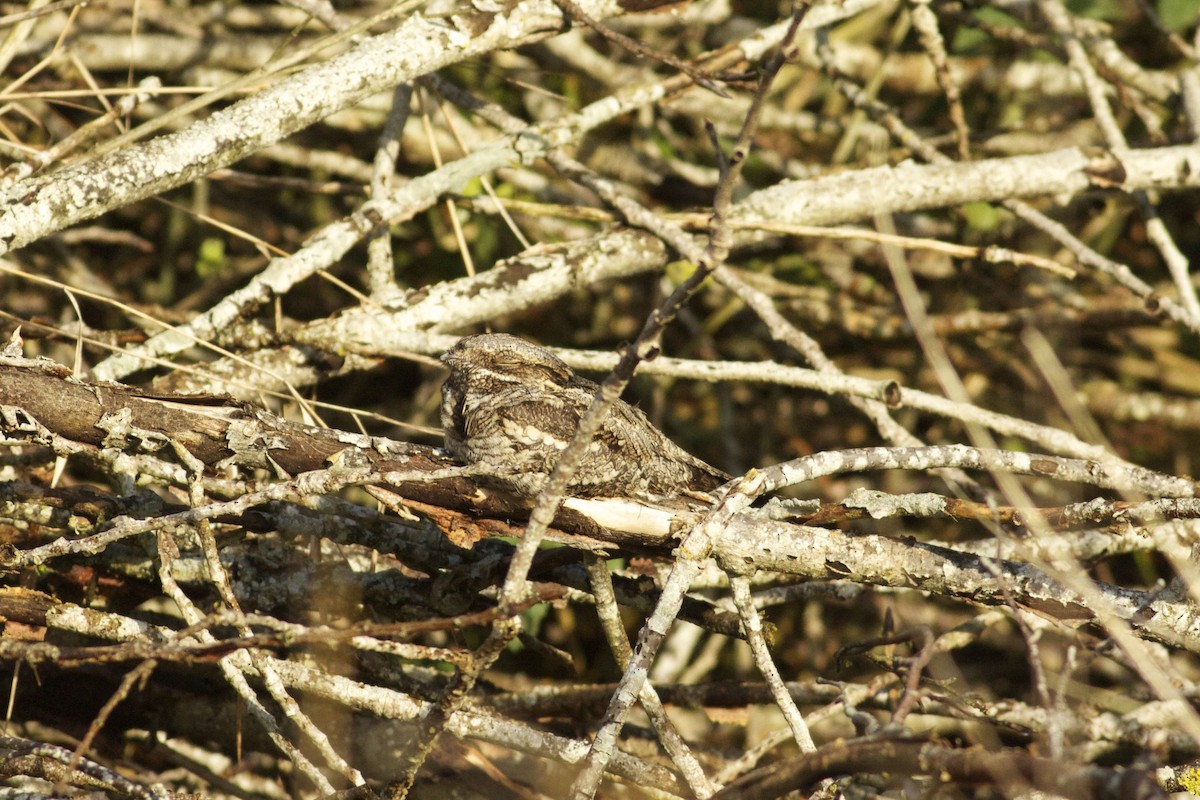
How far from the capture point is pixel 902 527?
16.8 ft

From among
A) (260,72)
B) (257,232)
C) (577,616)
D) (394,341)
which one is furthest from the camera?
(257,232)

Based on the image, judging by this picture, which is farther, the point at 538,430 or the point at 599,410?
the point at 538,430

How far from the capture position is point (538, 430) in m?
2.89

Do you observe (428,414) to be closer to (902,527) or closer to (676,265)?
(676,265)

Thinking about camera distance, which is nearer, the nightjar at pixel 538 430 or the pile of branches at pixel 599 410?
the pile of branches at pixel 599 410

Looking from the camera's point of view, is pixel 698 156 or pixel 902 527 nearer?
pixel 902 527

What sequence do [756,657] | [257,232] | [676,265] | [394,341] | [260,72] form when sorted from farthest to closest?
[257,232], [676,265], [394,341], [260,72], [756,657]

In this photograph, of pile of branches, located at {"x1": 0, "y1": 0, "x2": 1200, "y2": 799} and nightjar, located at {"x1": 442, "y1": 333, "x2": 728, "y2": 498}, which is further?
nightjar, located at {"x1": 442, "y1": 333, "x2": 728, "y2": 498}

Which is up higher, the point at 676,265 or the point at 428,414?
the point at 676,265

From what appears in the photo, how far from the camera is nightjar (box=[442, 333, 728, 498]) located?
274 cm

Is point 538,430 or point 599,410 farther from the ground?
point 538,430

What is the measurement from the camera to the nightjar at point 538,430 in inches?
108

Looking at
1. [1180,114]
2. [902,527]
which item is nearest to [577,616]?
[902,527]

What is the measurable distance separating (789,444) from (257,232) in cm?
302
